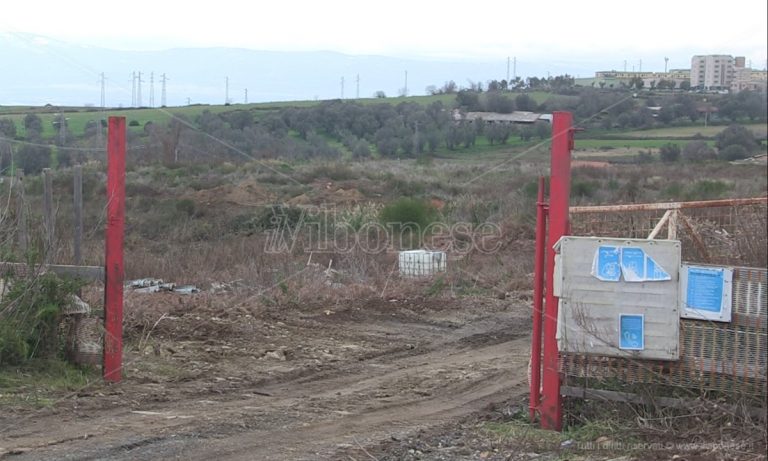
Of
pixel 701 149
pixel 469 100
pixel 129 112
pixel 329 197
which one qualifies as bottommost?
pixel 329 197

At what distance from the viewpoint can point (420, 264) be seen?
49.9ft

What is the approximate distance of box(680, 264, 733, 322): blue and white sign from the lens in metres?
5.69

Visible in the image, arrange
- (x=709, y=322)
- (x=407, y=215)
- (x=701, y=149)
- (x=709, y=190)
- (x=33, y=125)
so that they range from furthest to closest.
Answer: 1. (x=407, y=215)
2. (x=709, y=190)
3. (x=33, y=125)
4. (x=701, y=149)
5. (x=709, y=322)

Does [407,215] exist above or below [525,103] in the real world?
below

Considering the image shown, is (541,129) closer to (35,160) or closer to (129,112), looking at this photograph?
(129,112)

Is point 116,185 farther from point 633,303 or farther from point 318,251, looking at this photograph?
point 318,251

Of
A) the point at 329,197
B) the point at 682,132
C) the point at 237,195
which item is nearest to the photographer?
the point at 682,132

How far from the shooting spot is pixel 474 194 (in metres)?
35.6

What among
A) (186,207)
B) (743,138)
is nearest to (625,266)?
(743,138)

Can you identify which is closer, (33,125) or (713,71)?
(713,71)

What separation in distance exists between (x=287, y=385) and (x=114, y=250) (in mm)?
1921

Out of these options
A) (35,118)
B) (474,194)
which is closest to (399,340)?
(35,118)

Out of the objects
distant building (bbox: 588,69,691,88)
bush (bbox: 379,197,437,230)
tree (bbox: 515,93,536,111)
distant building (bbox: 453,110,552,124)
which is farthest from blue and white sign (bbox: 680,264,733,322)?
bush (bbox: 379,197,437,230)

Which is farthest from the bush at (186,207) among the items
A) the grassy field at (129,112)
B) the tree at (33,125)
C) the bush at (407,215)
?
the tree at (33,125)
